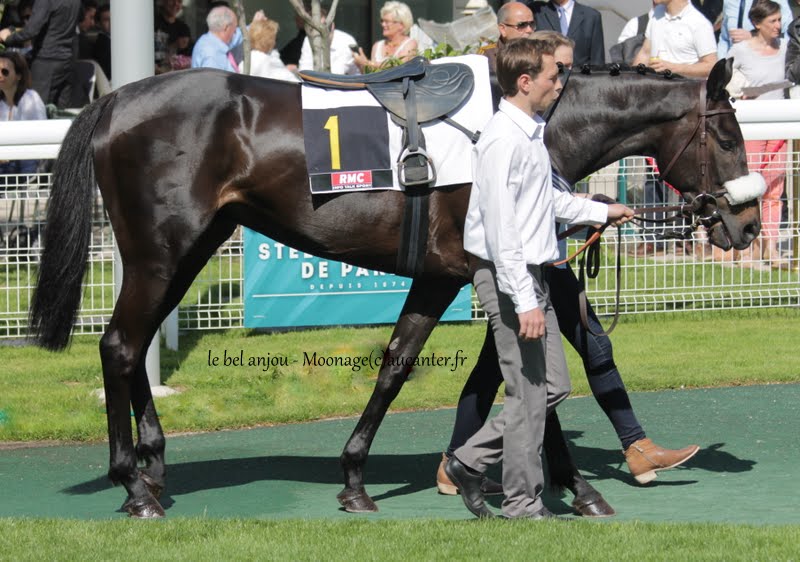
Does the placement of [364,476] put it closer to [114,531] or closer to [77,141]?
[114,531]

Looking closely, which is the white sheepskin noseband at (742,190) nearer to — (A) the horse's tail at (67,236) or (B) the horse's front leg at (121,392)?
(B) the horse's front leg at (121,392)

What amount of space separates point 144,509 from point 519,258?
192cm

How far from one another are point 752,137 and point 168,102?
4900mm

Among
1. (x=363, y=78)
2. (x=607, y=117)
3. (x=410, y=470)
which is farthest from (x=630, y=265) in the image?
(x=363, y=78)

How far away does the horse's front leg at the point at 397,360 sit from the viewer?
5598mm

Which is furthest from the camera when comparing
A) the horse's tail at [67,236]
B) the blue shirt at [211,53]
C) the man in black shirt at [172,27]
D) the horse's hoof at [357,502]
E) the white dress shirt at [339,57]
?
the man in black shirt at [172,27]

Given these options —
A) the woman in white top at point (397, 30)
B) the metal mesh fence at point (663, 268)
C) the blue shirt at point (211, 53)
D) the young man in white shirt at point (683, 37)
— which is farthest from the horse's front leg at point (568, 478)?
the blue shirt at point (211, 53)

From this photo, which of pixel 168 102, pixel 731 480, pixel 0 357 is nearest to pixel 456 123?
pixel 168 102

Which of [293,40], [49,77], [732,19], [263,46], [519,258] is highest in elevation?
[293,40]

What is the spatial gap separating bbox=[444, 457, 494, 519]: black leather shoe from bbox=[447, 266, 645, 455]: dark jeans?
1.91ft

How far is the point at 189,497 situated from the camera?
228 inches

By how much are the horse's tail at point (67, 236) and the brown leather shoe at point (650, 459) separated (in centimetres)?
254

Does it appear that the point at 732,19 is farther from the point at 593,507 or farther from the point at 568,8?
the point at 593,507

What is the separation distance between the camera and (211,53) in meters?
12.6
